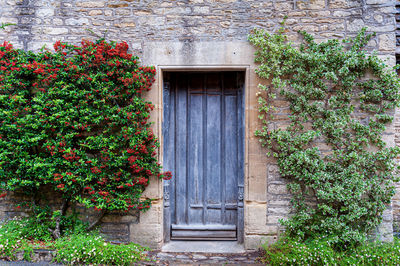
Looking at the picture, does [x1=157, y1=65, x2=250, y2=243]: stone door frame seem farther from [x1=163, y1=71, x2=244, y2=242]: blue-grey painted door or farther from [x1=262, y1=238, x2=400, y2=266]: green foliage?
[x1=262, y1=238, x2=400, y2=266]: green foliage

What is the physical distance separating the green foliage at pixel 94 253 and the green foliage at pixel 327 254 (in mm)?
1670

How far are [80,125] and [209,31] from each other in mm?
2133

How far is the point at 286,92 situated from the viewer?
329 cm

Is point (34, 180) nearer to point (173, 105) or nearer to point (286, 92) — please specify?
point (173, 105)

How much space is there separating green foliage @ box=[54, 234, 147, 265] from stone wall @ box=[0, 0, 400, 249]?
0.42 meters

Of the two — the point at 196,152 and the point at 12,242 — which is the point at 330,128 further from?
the point at 12,242

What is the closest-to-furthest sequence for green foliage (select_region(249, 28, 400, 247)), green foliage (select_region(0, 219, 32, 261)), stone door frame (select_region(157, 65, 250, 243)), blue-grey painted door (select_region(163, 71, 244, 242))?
green foliage (select_region(0, 219, 32, 261))
green foliage (select_region(249, 28, 400, 247))
stone door frame (select_region(157, 65, 250, 243))
blue-grey painted door (select_region(163, 71, 244, 242))

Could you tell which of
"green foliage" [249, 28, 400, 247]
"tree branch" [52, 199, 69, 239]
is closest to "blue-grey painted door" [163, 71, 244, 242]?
"green foliage" [249, 28, 400, 247]

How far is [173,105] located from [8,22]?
101 inches

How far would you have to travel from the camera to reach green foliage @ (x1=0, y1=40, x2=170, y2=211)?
321 centimetres

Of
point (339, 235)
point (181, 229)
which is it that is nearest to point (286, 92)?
point (339, 235)

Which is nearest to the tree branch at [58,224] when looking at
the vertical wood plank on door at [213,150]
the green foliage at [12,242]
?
the green foliage at [12,242]

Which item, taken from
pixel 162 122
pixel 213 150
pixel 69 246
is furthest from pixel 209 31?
pixel 69 246

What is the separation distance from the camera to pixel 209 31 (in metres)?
3.40
